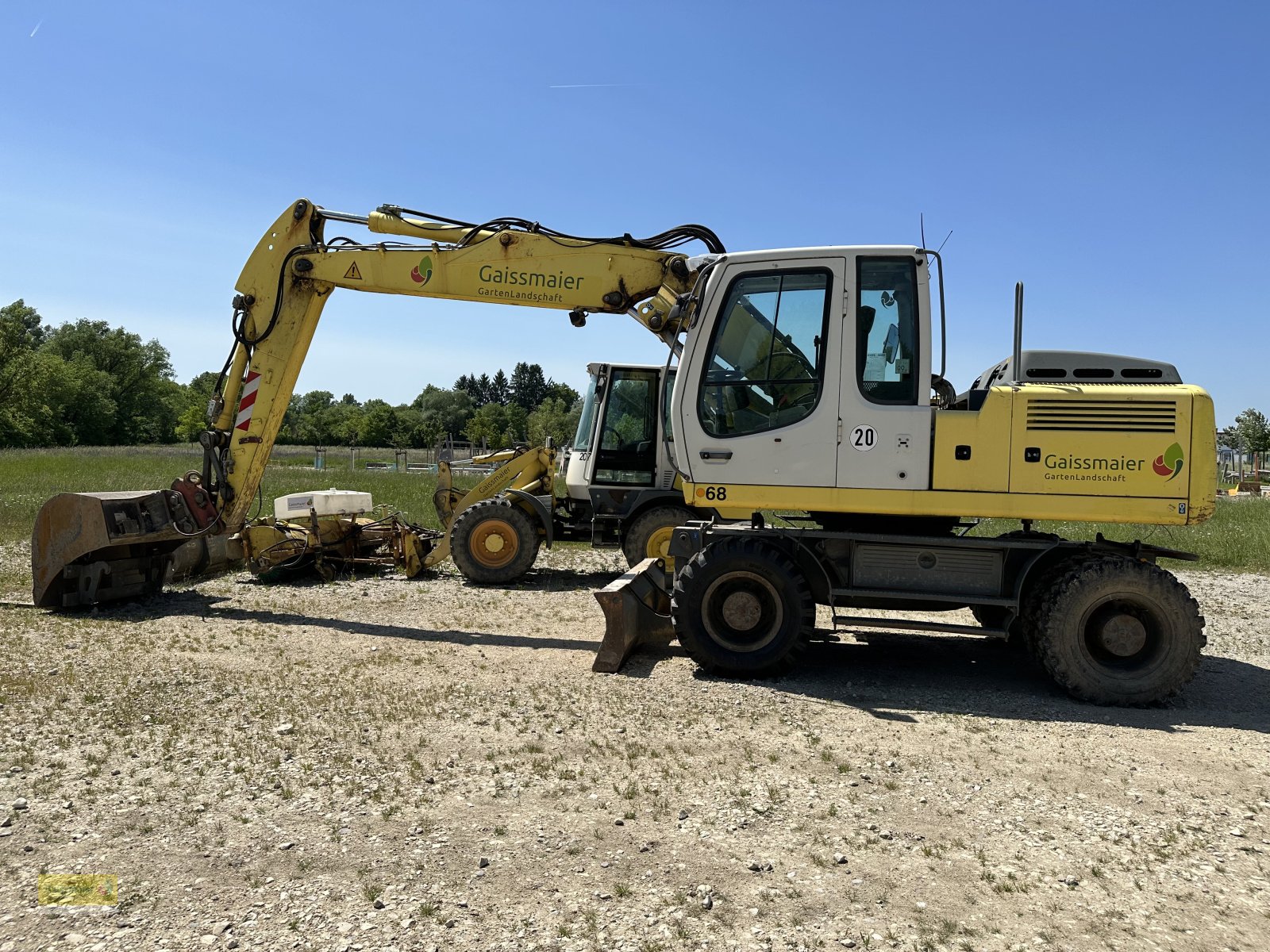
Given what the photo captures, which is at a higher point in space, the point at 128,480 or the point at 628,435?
the point at 628,435

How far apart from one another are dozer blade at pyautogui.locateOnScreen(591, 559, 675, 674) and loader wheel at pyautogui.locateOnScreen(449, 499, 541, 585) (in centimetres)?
376

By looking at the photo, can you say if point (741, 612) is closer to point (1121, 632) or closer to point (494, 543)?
point (1121, 632)

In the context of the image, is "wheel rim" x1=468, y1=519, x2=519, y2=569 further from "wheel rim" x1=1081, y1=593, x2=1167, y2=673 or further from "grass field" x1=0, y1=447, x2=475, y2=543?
"wheel rim" x1=1081, y1=593, x2=1167, y2=673

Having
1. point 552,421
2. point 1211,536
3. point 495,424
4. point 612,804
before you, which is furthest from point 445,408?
point 612,804

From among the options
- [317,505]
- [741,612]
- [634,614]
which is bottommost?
[634,614]

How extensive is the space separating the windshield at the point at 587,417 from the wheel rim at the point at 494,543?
1444 mm

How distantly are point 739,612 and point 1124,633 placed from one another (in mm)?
2775

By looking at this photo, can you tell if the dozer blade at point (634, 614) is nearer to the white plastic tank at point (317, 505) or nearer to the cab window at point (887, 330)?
the cab window at point (887, 330)

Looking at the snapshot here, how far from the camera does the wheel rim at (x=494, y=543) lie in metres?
11.4

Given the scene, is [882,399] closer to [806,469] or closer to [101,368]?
[806,469]

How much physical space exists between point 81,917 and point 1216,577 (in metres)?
14.5

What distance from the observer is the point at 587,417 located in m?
11.6

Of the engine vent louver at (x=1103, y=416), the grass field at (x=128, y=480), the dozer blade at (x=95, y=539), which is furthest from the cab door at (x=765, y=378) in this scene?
the grass field at (x=128, y=480)

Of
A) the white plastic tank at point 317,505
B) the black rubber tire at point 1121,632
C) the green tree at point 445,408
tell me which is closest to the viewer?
the black rubber tire at point 1121,632
